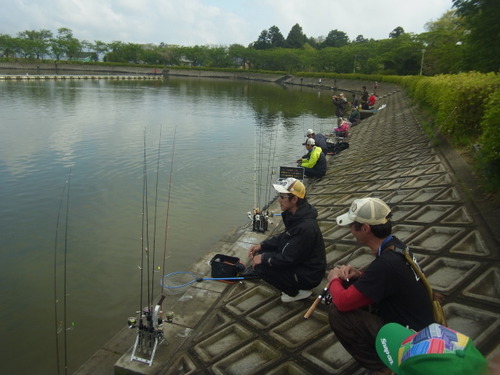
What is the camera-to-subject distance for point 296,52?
95.9 m

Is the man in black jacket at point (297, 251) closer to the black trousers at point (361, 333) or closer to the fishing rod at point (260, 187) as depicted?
the black trousers at point (361, 333)

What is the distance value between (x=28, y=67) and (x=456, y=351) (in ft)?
322

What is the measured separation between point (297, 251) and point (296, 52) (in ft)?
326

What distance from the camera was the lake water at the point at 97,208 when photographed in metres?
5.61

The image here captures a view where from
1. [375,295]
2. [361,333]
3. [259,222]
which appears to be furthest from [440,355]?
[259,222]

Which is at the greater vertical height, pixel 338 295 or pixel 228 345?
pixel 338 295

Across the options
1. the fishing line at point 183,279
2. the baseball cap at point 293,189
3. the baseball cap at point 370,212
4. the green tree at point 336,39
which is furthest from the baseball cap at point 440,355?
the green tree at point 336,39

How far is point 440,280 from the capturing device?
14.2 feet

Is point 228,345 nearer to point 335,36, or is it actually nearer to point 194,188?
point 194,188

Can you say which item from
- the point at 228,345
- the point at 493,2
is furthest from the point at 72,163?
the point at 493,2

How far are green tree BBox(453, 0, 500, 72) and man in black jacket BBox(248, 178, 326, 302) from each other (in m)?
11.4

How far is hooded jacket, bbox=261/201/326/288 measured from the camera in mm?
4215

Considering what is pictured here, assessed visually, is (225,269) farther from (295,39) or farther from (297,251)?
(295,39)

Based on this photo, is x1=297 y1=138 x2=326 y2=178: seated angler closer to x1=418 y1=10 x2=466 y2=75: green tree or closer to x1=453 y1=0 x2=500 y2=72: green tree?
x1=453 y1=0 x2=500 y2=72: green tree
